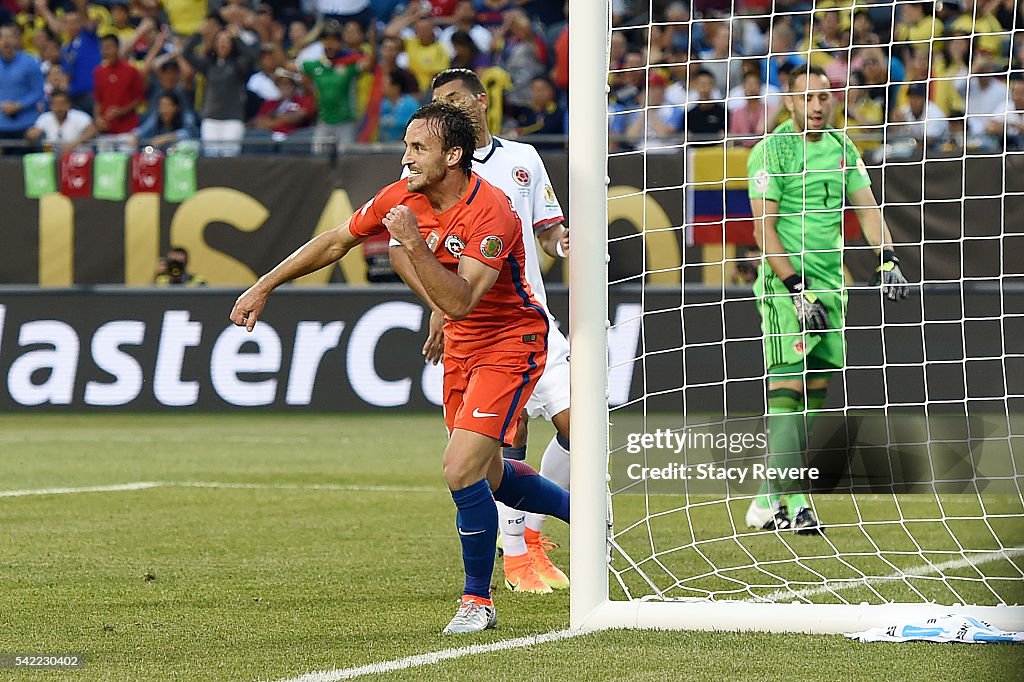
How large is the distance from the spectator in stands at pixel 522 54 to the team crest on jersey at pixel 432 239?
10993 mm

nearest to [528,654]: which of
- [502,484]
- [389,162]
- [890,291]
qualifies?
[502,484]

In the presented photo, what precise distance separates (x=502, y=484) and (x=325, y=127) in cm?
1097

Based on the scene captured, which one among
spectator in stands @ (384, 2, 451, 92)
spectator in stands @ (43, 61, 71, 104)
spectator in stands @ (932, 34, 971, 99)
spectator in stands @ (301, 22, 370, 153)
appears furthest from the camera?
spectator in stands @ (43, 61, 71, 104)

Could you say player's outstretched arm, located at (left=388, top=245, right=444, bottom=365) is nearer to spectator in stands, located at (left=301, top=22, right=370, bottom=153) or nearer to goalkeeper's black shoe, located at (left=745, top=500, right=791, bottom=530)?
goalkeeper's black shoe, located at (left=745, top=500, right=791, bottom=530)

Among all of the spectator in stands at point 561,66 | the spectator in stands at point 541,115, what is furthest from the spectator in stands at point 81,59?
the spectator in stands at point 561,66

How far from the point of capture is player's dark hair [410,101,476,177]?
5.57 m

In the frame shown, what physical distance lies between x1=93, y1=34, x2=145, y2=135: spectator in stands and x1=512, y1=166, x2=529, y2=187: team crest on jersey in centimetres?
1067

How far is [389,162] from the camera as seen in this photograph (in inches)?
565

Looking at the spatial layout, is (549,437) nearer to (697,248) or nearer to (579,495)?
(697,248)

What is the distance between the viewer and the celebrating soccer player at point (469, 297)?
556 cm

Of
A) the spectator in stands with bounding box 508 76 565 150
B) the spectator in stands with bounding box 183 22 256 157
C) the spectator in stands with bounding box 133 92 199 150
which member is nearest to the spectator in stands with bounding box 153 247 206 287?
the spectator in stands with bounding box 133 92 199 150

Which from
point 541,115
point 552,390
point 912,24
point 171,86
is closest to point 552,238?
point 552,390

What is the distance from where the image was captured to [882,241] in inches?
314

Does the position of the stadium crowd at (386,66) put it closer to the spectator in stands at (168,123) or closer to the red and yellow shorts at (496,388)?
the spectator in stands at (168,123)
